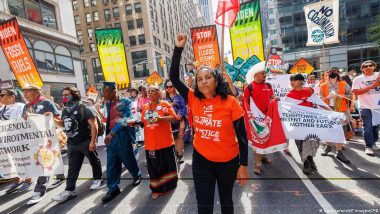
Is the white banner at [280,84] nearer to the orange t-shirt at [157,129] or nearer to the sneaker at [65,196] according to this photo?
the orange t-shirt at [157,129]

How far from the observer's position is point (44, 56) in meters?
21.7

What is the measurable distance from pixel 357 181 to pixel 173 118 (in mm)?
3066

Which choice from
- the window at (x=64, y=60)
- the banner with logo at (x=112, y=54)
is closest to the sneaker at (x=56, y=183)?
the banner with logo at (x=112, y=54)

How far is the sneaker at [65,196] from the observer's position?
4328 mm

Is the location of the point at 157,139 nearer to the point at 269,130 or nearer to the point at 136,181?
the point at 136,181

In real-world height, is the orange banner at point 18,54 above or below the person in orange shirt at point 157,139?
above

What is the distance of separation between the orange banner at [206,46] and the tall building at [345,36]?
120ft

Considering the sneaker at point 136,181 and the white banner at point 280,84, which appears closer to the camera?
the sneaker at point 136,181

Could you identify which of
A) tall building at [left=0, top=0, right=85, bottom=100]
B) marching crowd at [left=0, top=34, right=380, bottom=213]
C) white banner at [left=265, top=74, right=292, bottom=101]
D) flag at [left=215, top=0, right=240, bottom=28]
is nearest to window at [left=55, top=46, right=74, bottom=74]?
tall building at [left=0, top=0, right=85, bottom=100]

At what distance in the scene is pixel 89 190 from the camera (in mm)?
4805

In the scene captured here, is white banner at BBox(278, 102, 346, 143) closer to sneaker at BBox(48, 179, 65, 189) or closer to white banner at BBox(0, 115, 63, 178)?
white banner at BBox(0, 115, 63, 178)

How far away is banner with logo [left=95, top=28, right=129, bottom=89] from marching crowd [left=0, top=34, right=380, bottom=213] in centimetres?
478

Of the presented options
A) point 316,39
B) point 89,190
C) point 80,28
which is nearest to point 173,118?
point 89,190

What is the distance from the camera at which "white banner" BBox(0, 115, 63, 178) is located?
14.0 feet
